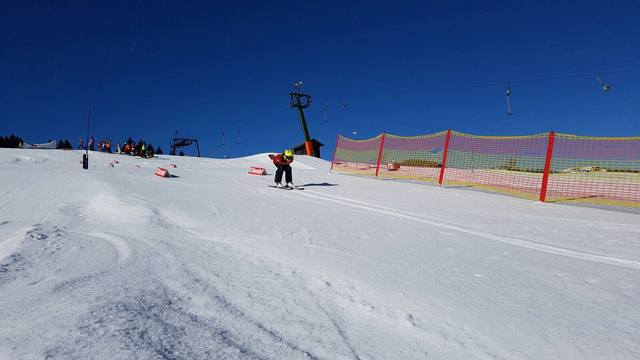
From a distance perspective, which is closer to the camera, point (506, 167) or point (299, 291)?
point (299, 291)

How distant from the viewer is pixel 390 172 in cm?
1825

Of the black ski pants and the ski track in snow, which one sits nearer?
the ski track in snow

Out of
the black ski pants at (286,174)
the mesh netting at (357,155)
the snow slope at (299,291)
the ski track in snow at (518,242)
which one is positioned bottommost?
the snow slope at (299,291)

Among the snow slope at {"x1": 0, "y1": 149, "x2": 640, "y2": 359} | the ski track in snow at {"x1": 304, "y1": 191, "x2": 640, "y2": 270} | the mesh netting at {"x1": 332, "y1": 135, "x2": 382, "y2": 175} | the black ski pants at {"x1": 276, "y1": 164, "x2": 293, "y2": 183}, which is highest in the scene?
the mesh netting at {"x1": 332, "y1": 135, "x2": 382, "y2": 175}

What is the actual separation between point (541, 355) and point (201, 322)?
1.73 metres

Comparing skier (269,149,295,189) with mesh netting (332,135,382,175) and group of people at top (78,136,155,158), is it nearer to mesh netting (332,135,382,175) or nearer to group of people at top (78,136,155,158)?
mesh netting (332,135,382,175)

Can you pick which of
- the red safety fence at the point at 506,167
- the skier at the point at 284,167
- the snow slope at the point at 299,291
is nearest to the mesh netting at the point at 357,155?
the red safety fence at the point at 506,167

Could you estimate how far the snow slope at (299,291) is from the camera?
1.65 meters

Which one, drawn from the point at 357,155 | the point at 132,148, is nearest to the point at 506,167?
the point at 357,155

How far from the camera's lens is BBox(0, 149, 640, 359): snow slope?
1646 millimetres

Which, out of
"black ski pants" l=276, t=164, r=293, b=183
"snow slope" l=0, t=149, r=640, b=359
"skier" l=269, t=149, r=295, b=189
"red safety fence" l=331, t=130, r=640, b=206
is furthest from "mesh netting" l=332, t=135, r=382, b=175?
"snow slope" l=0, t=149, r=640, b=359

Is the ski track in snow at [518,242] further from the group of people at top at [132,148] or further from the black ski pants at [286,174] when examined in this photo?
the group of people at top at [132,148]

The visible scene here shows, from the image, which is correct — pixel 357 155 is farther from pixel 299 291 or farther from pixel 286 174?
pixel 299 291

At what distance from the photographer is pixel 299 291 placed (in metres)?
2.39
